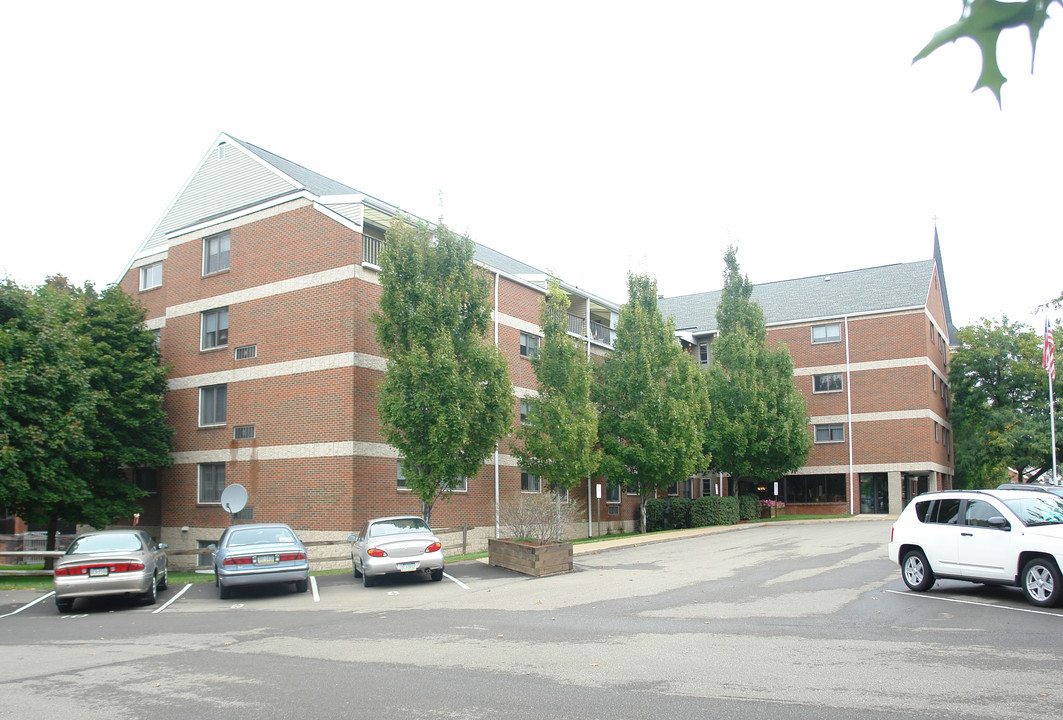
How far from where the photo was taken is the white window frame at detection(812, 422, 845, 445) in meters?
45.4

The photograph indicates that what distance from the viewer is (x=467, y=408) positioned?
22703 mm

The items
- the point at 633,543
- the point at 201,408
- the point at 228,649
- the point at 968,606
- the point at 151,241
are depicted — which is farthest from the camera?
the point at 151,241

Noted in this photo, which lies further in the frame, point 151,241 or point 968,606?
point 151,241

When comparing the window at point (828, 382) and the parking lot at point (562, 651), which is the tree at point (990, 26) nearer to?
the parking lot at point (562, 651)

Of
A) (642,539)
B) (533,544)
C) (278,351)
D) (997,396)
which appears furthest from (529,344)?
(997,396)

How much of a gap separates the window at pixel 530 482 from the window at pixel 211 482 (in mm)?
10453

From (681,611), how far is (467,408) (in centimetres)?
1088

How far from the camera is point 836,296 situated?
4775cm

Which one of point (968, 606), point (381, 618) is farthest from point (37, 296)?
point (968, 606)

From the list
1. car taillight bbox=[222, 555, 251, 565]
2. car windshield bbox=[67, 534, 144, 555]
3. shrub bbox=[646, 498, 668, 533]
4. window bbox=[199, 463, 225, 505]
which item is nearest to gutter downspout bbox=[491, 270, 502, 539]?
window bbox=[199, 463, 225, 505]

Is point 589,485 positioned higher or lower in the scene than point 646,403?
lower

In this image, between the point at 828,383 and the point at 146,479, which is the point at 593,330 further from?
the point at 146,479

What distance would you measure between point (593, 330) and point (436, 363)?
1574 cm

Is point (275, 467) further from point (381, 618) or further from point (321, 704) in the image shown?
point (321, 704)
